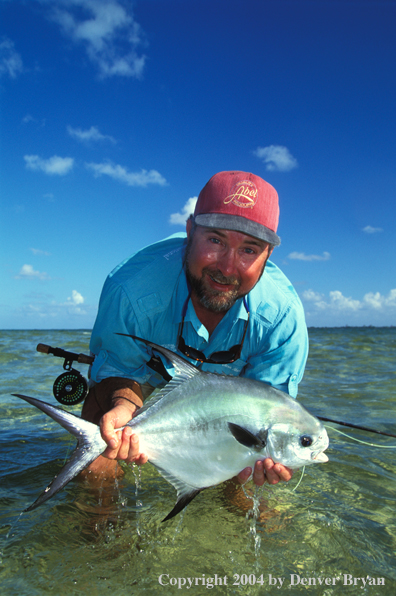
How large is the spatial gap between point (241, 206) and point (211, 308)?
0.69 m

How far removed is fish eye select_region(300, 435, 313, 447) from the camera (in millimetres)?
2049

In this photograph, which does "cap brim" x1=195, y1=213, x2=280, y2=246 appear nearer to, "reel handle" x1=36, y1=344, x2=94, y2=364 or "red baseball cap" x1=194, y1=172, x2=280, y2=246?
"red baseball cap" x1=194, y1=172, x2=280, y2=246

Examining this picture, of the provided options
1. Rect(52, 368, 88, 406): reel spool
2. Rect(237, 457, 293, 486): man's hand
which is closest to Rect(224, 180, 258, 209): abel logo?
Rect(237, 457, 293, 486): man's hand

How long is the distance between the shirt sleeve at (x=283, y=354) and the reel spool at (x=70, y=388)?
139 centimetres

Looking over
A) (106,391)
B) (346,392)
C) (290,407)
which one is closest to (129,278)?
(106,391)

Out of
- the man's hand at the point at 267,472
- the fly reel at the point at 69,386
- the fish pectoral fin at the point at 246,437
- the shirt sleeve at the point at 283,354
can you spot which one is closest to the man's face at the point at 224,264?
the shirt sleeve at the point at 283,354

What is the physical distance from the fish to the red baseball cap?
3.25 ft

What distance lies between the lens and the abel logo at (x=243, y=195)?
9.02 feet

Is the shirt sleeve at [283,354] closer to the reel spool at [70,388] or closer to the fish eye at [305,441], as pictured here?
the fish eye at [305,441]

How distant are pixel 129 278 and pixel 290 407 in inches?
55.2

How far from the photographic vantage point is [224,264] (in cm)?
270

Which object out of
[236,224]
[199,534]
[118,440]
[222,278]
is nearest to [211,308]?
[222,278]

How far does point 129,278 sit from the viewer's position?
291cm

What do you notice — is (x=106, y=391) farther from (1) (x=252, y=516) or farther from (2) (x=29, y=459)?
(1) (x=252, y=516)
